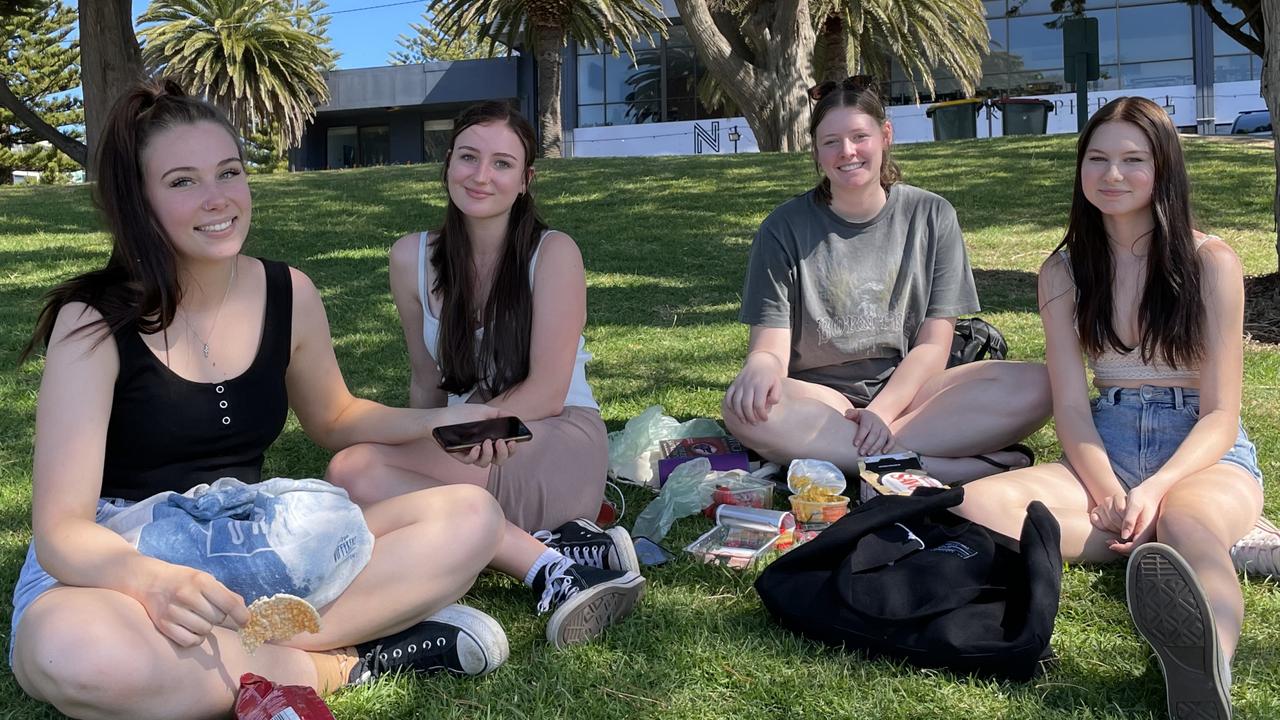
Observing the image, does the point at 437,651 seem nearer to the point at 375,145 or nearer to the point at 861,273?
the point at 861,273

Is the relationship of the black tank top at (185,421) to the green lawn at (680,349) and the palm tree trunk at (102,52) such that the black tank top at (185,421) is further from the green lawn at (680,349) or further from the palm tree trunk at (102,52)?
the palm tree trunk at (102,52)

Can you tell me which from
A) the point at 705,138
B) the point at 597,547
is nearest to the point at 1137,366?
the point at 597,547

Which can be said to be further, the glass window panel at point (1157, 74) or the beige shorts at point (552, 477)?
the glass window panel at point (1157, 74)

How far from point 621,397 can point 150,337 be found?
324 cm

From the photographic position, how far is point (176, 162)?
2.58m

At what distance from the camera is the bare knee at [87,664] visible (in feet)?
7.03

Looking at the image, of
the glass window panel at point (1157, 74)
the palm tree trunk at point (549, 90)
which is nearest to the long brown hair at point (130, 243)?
the palm tree trunk at point (549, 90)

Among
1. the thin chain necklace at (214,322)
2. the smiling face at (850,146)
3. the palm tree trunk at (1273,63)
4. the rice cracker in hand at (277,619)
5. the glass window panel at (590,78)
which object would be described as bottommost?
the rice cracker in hand at (277,619)

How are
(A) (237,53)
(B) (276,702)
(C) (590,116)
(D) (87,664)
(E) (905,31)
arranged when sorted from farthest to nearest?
(C) (590,116), (A) (237,53), (E) (905,31), (B) (276,702), (D) (87,664)

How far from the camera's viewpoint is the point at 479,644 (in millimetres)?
2635

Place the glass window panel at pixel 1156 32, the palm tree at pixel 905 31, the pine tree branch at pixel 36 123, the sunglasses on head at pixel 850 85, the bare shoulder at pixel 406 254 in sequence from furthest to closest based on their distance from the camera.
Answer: the glass window panel at pixel 1156 32 < the palm tree at pixel 905 31 < the pine tree branch at pixel 36 123 < the sunglasses on head at pixel 850 85 < the bare shoulder at pixel 406 254

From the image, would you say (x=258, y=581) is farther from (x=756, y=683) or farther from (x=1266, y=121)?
(x=1266, y=121)

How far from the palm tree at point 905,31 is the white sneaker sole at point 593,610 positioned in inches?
779

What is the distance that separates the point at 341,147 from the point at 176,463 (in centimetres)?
4476
